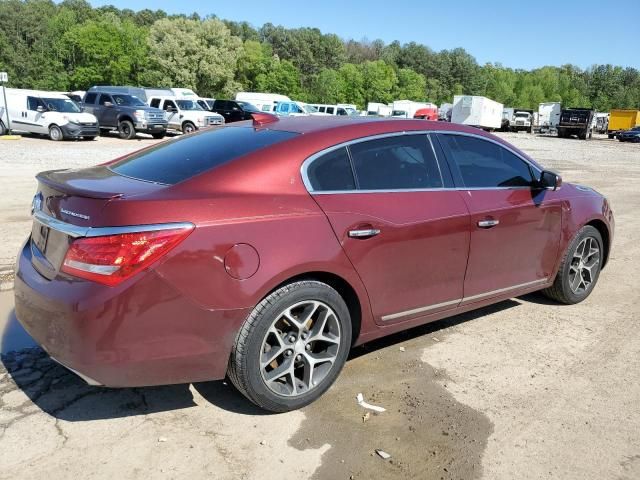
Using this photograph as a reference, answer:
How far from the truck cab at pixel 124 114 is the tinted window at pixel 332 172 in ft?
71.0

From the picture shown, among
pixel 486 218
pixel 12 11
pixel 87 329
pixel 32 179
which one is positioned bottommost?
pixel 32 179

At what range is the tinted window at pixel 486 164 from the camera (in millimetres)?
4059

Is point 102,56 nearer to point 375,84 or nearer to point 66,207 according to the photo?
point 375,84

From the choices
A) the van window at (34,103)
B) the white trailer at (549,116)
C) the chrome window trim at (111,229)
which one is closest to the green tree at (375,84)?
the white trailer at (549,116)

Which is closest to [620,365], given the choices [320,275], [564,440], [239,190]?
[564,440]

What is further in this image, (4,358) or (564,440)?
(4,358)

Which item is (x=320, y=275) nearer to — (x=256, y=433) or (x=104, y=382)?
(x=256, y=433)

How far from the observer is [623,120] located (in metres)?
61.9

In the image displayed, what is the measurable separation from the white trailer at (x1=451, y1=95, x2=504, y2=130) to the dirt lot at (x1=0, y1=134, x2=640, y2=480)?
1911 inches

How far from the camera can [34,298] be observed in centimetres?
291

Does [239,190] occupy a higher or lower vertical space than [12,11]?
lower

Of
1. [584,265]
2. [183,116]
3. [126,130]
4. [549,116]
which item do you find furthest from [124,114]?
[549,116]

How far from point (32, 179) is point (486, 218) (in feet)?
33.3

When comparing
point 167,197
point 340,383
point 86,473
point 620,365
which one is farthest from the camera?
point 620,365
